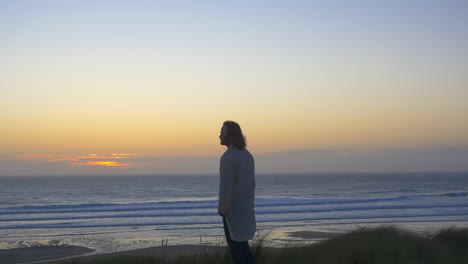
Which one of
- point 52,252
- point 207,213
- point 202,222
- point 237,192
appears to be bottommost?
point 207,213

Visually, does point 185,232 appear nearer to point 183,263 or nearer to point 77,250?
point 77,250

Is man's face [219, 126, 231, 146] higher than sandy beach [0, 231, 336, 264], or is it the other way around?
man's face [219, 126, 231, 146]

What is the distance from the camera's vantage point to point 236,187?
222 inches

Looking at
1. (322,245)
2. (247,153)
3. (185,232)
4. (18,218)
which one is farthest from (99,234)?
(247,153)

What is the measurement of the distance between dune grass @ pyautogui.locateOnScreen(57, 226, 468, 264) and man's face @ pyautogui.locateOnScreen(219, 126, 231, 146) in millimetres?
2013

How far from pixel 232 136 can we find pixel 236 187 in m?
0.51

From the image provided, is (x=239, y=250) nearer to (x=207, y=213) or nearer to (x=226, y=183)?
(x=226, y=183)

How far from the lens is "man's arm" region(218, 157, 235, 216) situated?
554 cm

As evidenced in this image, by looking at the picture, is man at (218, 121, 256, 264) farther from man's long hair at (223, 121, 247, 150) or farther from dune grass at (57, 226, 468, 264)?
dune grass at (57, 226, 468, 264)

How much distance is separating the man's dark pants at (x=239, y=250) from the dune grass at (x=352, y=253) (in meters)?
1.17

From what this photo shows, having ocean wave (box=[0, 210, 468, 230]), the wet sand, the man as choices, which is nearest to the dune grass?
the man

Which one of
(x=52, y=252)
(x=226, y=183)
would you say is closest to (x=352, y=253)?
(x=226, y=183)

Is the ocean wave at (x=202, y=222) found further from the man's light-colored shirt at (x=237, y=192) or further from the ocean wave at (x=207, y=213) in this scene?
the man's light-colored shirt at (x=237, y=192)

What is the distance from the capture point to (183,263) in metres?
7.18
